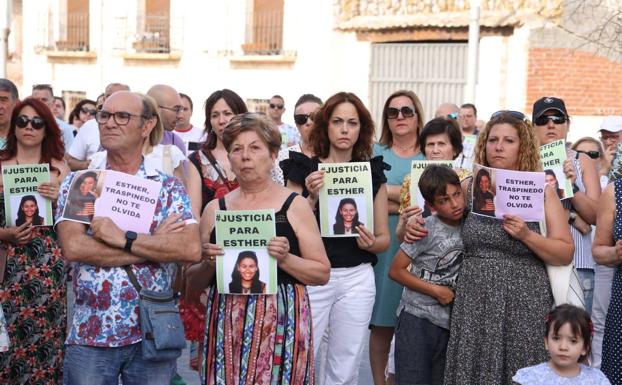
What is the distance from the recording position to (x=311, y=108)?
409 inches

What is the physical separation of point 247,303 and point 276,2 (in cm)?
2139

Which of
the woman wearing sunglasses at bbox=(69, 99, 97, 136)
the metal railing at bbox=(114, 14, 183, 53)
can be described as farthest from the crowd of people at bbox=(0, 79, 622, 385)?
the metal railing at bbox=(114, 14, 183, 53)

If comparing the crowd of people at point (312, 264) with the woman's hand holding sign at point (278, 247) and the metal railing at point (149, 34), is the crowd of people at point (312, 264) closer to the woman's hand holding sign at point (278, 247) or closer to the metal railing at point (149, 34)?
the woman's hand holding sign at point (278, 247)

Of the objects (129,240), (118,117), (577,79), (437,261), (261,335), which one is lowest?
(261,335)

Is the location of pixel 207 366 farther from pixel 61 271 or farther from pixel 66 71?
pixel 66 71

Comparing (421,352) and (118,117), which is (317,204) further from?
(118,117)

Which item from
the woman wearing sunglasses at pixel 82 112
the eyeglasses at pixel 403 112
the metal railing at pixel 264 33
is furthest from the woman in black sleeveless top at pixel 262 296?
the metal railing at pixel 264 33

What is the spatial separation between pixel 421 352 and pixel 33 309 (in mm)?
2384

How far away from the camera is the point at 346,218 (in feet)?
21.5

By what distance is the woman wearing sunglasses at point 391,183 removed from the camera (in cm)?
771

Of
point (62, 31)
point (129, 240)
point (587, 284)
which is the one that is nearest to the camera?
point (129, 240)

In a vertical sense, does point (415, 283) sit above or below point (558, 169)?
below

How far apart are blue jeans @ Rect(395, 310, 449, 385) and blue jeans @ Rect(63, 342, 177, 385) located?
144 centimetres

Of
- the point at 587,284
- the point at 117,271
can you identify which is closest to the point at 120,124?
the point at 117,271
